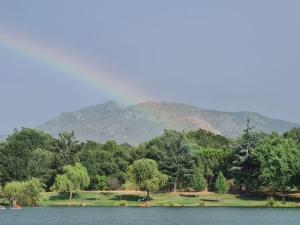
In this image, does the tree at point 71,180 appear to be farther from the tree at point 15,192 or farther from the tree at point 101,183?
the tree at point 15,192

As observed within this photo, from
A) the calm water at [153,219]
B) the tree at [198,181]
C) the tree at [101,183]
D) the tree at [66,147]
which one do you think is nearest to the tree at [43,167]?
the tree at [66,147]

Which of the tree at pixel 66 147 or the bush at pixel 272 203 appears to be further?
the tree at pixel 66 147

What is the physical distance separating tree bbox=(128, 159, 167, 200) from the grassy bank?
9.97 ft

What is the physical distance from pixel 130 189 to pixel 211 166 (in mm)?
19733

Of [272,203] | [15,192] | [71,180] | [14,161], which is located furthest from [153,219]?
[14,161]

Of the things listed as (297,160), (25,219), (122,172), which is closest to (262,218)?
(25,219)

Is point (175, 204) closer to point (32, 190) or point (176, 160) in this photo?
point (176, 160)

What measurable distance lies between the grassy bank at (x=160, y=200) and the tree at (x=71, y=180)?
2.05 meters

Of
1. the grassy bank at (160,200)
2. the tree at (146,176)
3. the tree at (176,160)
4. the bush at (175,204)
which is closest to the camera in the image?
the bush at (175,204)

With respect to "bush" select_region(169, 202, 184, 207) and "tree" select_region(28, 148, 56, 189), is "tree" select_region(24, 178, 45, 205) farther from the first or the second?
"bush" select_region(169, 202, 184, 207)

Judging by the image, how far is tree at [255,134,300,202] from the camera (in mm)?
111250

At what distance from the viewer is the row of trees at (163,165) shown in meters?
115

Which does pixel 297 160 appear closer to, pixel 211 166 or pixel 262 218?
pixel 211 166

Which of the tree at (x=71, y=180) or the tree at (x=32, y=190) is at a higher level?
the tree at (x=71, y=180)
